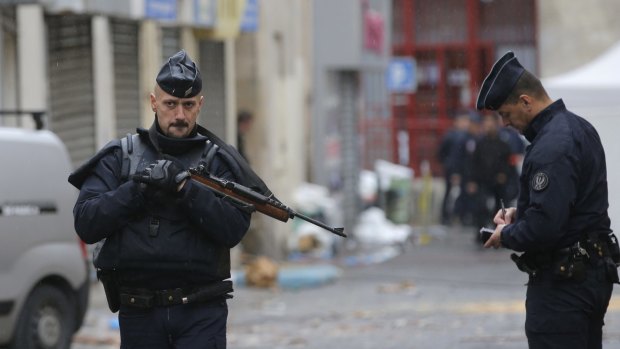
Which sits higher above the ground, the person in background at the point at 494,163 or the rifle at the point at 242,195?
the rifle at the point at 242,195

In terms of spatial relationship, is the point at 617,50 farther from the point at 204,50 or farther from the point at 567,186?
the point at 567,186

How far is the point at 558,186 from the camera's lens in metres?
6.01

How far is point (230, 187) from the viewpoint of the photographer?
583 cm

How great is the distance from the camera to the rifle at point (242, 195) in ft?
19.0

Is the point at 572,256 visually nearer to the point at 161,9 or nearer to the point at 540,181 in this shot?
the point at 540,181

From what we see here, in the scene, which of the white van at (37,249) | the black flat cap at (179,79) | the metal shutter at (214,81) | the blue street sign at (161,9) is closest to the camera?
the black flat cap at (179,79)

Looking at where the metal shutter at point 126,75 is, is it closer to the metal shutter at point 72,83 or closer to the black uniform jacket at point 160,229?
the metal shutter at point 72,83

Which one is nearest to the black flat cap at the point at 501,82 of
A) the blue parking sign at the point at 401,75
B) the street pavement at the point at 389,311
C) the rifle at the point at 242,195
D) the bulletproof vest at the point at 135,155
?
the rifle at the point at 242,195

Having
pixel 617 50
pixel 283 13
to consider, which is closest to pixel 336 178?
pixel 283 13

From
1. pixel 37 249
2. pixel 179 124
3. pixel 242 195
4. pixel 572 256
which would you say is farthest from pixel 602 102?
pixel 179 124

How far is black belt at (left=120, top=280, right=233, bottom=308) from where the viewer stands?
577 centimetres

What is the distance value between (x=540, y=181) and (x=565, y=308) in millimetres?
539

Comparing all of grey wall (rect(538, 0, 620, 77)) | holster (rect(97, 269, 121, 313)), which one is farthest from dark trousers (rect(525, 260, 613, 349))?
grey wall (rect(538, 0, 620, 77))

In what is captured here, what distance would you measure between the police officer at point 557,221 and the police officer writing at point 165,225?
1.16m
